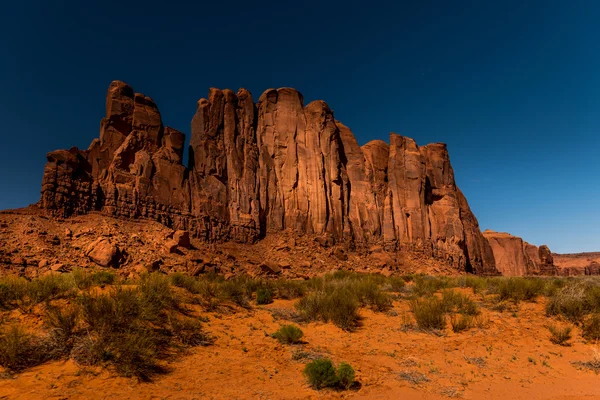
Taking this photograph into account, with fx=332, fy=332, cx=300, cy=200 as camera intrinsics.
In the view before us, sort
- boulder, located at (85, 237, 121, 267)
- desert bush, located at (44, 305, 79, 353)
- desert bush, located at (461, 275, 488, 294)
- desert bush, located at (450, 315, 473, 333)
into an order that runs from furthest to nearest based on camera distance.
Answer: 1. boulder, located at (85, 237, 121, 267)
2. desert bush, located at (461, 275, 488, 294)
3. desert bush, located at (450, 315, 473, 333)
4. desert bush, located at (44, 305, 79, 353)

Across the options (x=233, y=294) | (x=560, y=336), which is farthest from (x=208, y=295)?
(x=560, y=336)

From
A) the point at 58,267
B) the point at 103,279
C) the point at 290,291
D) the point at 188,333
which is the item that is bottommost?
the point at 188,333

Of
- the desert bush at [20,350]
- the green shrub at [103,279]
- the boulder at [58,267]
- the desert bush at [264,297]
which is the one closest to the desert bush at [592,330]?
the desert bush at [264,297]

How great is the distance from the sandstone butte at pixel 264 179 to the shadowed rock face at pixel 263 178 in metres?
0.13

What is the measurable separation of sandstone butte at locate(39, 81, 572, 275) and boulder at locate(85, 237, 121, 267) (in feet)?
20.2

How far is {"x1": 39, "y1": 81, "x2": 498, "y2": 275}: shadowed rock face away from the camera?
3347cm

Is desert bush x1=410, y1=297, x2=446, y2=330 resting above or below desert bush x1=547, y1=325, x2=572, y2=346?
above

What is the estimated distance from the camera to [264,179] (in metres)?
43.8

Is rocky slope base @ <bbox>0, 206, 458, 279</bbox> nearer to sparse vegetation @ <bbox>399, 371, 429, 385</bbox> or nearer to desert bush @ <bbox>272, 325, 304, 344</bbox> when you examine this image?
desert bush @ <bbox>272, 325, 304, 344</bbox>

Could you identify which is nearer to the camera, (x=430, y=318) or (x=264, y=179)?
(x=430, y=318)

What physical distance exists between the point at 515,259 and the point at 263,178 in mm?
68408

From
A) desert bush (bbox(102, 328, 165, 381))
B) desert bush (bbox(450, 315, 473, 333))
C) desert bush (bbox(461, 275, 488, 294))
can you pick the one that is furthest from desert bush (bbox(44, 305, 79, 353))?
desert bush (bbox(461, 275, 488, 294))

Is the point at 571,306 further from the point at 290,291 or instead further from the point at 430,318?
the point at 290,291

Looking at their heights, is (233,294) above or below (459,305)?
above
